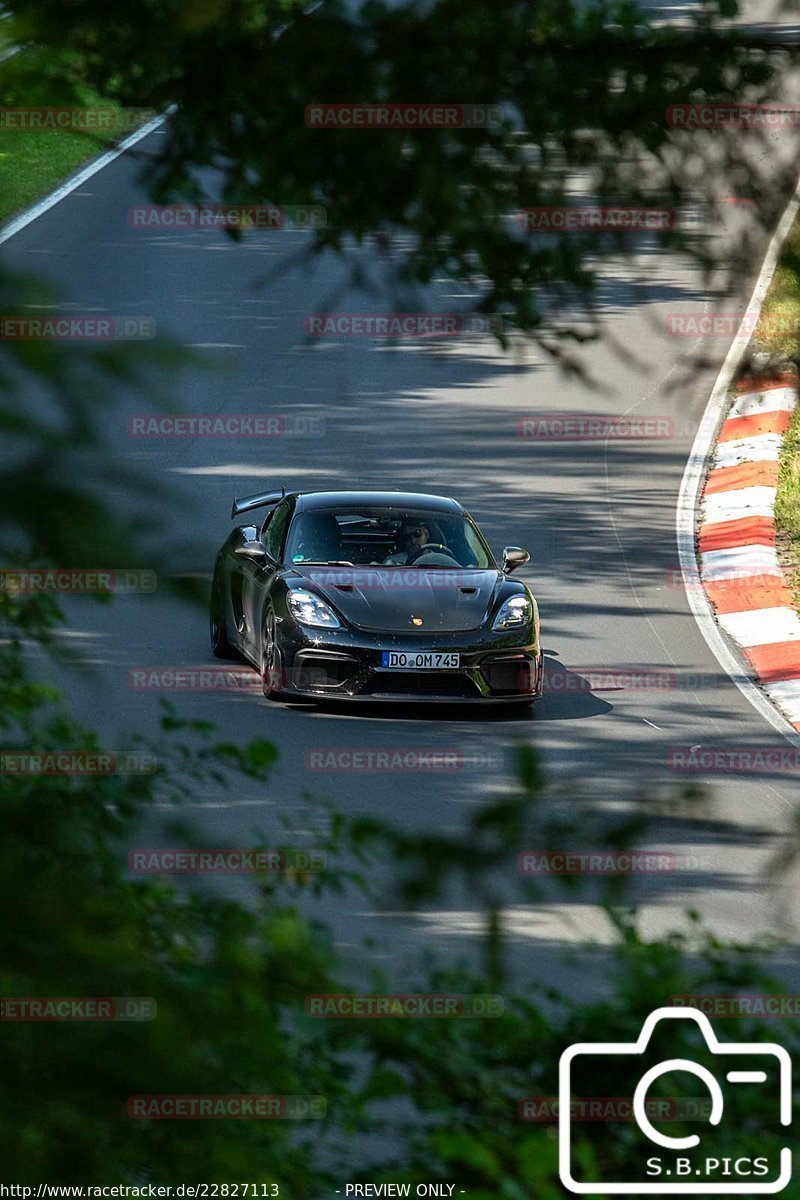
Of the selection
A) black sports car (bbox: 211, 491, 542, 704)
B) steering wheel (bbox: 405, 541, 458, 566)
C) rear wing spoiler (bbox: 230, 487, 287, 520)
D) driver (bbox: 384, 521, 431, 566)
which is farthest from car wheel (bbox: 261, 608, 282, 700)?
rear wing spoiler (bbox: 230, 487, 287, 520)

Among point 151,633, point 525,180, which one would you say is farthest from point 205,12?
point 151,633

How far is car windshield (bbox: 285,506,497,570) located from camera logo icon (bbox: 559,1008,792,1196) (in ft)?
29.3

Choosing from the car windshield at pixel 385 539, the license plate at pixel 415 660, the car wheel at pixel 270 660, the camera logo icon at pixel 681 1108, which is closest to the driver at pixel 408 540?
the car windshield at pixel 385 539

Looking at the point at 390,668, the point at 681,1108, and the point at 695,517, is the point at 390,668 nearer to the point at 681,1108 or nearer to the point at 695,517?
the point at 695,517

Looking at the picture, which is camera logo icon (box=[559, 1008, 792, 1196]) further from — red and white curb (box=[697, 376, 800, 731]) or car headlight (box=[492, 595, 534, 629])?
car headlight (box=[492, 595, 534, 629])

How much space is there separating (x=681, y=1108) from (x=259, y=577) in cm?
939

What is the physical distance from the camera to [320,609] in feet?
37.3

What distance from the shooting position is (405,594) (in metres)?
11.5

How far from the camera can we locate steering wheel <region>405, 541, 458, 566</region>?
1209 centimetres

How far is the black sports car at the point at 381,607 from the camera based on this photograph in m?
11.2

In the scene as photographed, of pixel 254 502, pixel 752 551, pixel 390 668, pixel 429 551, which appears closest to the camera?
pixel 390 668

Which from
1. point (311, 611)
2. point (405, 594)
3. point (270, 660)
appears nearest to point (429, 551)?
point (405, 594)

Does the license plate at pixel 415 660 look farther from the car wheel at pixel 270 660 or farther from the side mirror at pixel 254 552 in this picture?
the side mirror at pixel 254 552

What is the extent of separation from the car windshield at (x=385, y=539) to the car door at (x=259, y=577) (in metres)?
0.15
